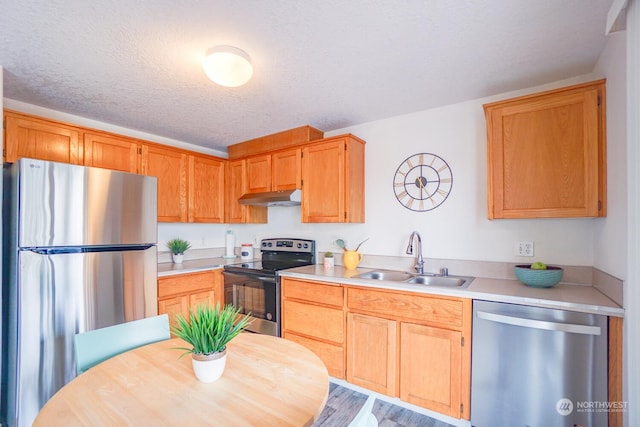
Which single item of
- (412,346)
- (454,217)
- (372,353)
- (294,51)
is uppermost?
(294,51)

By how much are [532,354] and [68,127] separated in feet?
11.8

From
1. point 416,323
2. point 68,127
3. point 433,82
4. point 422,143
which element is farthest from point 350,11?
point 68,127

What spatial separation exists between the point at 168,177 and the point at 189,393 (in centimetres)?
256

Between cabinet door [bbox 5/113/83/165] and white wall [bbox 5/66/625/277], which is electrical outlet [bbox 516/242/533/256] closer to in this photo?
white wall [bbox 5/66/625/277]

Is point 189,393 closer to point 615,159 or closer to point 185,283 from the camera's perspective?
point 185,283

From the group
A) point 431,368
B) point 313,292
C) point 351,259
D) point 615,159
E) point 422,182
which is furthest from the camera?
point 351,259

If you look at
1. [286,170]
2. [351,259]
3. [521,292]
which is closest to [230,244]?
[286,170]

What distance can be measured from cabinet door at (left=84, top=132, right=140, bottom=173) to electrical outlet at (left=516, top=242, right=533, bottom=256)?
11.0 feet

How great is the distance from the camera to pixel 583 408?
146 cm

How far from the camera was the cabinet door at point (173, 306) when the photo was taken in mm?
2627

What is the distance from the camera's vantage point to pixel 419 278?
7.86 ft

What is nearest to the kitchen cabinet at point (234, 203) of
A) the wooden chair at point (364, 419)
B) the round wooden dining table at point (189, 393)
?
the round wooden dining table at point (189, 393)

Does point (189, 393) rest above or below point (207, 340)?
below

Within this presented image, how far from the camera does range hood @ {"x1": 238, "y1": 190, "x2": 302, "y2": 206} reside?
289cm
